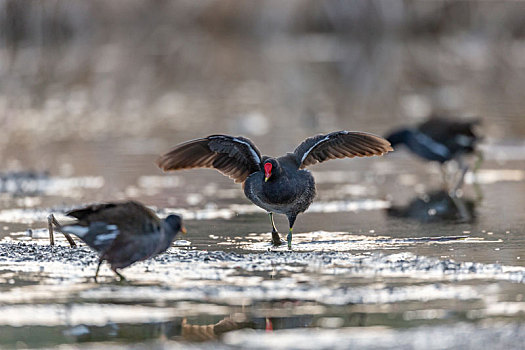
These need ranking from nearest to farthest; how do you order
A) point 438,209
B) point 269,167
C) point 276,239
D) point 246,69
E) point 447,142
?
point 269,167 < point 276,239 < point 438,209 < point 447,142 < point 246,69

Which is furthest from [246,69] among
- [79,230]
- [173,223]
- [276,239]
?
[79,230]

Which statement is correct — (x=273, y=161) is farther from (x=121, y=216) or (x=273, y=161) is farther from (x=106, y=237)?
(x=106, y=237)

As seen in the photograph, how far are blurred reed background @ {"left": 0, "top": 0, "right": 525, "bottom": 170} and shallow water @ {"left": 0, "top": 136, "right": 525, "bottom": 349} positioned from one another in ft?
12.9

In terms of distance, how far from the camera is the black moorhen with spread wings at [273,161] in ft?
28.6

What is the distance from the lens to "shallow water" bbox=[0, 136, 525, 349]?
5902 mm

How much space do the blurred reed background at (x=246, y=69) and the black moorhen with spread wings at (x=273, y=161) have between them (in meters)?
4.80

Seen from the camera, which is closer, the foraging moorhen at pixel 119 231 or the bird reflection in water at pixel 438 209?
the foraging moorhen at pixel 119 231

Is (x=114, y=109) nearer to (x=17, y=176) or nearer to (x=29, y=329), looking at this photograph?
(x=17, y=176)

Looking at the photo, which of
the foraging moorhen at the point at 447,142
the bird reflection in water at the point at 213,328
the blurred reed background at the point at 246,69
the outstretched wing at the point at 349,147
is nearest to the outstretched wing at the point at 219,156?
the outstretched wing at the point at 349,147

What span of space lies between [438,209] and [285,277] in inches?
161

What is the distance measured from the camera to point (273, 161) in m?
8.54

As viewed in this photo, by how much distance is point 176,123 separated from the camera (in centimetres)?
1841

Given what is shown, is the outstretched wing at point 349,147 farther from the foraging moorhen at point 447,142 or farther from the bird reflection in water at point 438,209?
the foraging moorhen at point 447,142

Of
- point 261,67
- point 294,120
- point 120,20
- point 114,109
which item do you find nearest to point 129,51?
point 261,67
